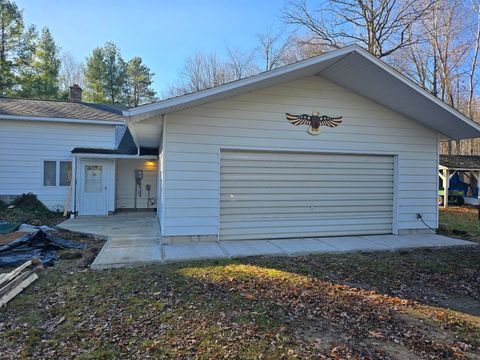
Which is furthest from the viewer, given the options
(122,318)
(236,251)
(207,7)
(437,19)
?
(437,19)

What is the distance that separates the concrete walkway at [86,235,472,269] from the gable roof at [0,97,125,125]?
6.84 metres

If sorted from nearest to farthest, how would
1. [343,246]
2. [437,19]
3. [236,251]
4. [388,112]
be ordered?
[236,251] < [343,246] < [388,112] < [437,19]

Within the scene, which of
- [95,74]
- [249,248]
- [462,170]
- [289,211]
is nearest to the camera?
[249,248]

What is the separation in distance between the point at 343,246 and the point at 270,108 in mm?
3539

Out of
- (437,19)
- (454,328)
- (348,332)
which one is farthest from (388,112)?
(437,19)

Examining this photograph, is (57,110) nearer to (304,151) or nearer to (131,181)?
(131,181)

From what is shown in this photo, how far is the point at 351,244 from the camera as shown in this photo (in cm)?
716

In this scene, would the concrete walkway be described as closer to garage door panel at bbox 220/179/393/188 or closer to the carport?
garage door panel at bbox 220/179/393/188

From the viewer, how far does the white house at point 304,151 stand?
6855 mm

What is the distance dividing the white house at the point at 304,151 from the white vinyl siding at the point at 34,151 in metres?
4.89

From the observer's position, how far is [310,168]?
7.86 meters

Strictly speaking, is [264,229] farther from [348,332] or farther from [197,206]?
[348,332]

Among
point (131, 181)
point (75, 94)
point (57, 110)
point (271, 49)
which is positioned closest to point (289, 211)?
point (131, 181)

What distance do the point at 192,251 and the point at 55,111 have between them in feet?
32.9
